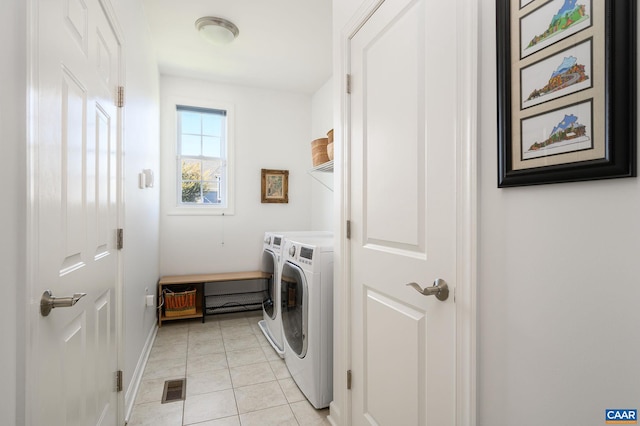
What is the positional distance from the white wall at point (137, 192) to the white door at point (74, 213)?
0.85ft

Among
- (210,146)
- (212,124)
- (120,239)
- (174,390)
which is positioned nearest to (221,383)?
(174,390)

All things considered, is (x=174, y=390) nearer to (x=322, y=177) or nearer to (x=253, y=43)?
(x=322, y=177)

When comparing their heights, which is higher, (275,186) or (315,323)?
(275,186)

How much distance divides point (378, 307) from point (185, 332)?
2.48 m

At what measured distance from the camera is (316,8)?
7.79 ft

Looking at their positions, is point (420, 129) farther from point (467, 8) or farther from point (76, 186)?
point (76, 186)

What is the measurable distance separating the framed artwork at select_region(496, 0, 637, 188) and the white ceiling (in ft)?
6.62

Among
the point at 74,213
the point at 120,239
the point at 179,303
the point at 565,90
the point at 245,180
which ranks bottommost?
the point at 179,303

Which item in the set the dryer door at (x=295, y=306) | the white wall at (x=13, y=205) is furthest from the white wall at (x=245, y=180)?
the white wall at (x=13, y=205)

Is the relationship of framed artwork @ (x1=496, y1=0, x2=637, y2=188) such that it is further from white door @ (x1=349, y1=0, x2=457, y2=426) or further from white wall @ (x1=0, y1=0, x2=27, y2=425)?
white wall @ (x1=0, y1=0, x2=27, y2=425)

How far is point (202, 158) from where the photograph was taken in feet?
12.1

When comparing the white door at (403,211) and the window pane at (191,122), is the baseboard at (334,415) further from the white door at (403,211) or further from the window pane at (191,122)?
the window pane at (191,122)

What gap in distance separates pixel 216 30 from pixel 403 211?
237 cm

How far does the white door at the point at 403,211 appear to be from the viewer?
989 millimetres
